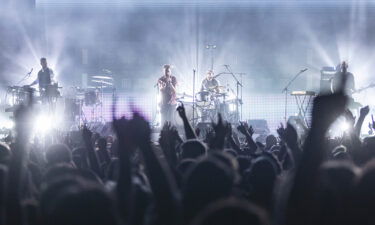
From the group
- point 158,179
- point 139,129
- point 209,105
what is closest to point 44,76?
point 209,105

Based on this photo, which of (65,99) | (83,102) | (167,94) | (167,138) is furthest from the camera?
(83,102)

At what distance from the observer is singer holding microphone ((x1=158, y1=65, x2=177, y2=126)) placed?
1603cm

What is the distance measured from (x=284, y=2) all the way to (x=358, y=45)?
12.6 feet

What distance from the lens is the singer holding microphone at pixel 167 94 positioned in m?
16.0

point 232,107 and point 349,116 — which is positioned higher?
point 349,116

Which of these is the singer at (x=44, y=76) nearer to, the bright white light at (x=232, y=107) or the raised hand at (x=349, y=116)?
the bright white light at (x=232, y=107)

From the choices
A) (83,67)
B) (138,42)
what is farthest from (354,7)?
(83,67)

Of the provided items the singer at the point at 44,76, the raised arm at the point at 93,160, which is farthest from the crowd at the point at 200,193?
the singer at the point at 44,76

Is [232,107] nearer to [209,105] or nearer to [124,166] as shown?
[209,105]

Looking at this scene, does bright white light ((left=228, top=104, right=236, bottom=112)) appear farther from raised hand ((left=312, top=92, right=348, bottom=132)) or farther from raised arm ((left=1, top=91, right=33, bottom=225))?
raised hand ((left=312, top=92, right=348, bottom=132))

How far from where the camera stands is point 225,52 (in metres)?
23.0

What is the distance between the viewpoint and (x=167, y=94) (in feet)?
52.7

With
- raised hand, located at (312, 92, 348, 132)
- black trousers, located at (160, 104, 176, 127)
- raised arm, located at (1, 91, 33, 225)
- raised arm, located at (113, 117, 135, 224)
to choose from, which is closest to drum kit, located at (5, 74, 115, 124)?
black trousers, located at (160, 104, 176, 127)

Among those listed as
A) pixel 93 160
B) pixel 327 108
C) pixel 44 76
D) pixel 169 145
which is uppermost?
pixel 44 76
